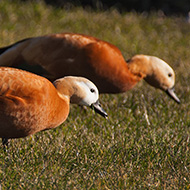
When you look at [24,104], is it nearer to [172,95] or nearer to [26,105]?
[26,105]

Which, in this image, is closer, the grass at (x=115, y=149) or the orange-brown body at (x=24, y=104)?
the grass at (x=115, y=149)

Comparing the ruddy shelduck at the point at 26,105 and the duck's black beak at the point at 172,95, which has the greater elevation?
the ruddy shelduck at the point at 26,105

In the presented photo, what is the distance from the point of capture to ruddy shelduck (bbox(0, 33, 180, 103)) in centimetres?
479

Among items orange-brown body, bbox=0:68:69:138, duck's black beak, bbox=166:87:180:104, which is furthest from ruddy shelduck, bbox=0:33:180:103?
orange-brown body, bbox=0:68:69:138

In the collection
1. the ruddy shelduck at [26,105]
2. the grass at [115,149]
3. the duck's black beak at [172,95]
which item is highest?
the ruddy shelduck at [26,105]

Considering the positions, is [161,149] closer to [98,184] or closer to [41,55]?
[98,184]

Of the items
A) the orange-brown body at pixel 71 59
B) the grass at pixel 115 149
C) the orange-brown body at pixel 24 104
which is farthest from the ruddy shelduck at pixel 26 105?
the orange-brown body at pixel 71 59

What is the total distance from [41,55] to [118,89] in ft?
3.16

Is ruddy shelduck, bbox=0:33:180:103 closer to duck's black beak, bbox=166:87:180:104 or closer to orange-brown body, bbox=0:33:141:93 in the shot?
orange-brown body, bbox=0:33:141:93

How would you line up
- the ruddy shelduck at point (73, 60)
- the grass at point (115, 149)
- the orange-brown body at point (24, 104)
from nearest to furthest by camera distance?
the grass at point (115, 149) → the orange-brown body at point (24, 104) → the ruddy shelduck at point (73, 60)

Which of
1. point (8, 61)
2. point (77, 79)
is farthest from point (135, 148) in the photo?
point (8, 61)

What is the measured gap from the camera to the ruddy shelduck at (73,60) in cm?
479

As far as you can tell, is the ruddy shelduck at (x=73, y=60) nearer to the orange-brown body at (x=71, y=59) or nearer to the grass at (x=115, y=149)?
the orange-brown body at (x=71, y=59)

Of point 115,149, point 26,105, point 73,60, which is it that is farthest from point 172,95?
point 26,105
